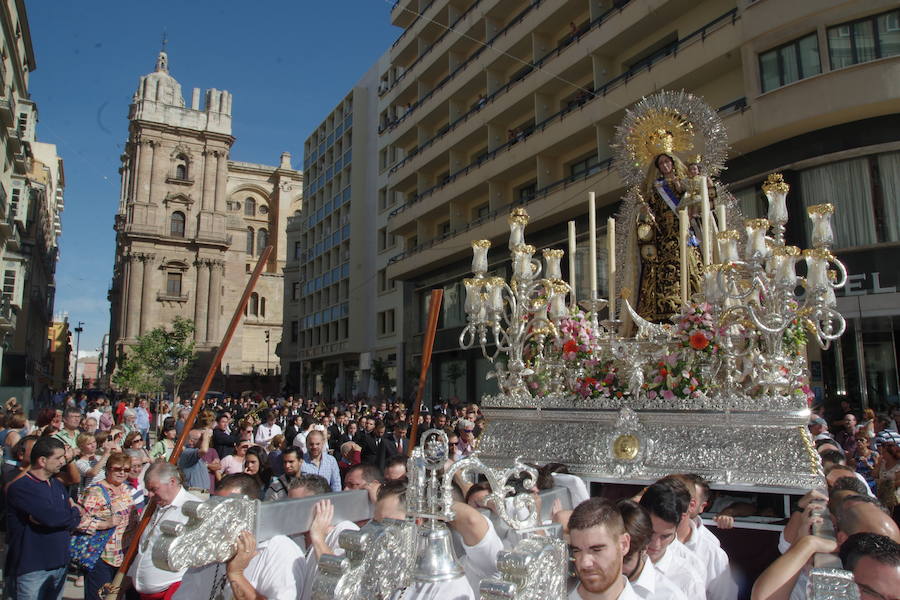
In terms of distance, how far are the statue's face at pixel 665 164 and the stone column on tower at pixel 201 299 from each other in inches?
1909

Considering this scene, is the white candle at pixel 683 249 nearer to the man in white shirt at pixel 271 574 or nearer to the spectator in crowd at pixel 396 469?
the spectator in crowd at pixel 396 469

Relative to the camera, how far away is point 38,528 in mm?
5473

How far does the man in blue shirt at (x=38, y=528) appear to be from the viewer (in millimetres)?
5406

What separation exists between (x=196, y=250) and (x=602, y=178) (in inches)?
1662

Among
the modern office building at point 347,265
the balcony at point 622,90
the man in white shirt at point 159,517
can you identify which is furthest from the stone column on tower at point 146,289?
the man in white shirt at point 159,517

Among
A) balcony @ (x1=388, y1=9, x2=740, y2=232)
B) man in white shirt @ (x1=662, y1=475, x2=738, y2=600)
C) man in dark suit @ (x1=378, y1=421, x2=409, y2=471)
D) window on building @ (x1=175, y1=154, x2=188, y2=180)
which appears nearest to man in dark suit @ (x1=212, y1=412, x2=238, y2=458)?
man in dark suit @ (x1=378, y1=421, x2=409, y2=471)

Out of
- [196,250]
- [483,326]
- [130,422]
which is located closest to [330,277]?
[196,250]

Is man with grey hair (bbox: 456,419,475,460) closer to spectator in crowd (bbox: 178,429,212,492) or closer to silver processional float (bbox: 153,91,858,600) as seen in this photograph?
silver processional float (bbox: 153,91,858,600)

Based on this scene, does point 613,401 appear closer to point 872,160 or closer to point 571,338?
point 571,338

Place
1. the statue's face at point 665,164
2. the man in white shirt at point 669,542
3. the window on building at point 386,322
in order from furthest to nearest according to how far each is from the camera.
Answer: the window on building at point 386,322 < the statue's face at point 665,164 < the man in white shirt at point 669,542

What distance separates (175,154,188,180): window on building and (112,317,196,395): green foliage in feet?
55.4

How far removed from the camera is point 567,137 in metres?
21.9

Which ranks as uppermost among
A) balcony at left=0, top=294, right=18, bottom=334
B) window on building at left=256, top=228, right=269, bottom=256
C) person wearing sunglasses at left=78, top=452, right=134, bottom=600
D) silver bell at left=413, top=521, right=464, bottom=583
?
window on building at left=256, top=228, right=269, bottom=256

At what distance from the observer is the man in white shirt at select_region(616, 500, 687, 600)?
2971 millimetres
